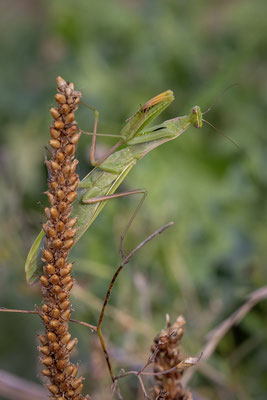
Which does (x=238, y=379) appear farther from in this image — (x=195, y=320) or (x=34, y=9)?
(x=34, y=9)

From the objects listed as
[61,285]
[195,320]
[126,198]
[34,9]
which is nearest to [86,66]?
[126,198]

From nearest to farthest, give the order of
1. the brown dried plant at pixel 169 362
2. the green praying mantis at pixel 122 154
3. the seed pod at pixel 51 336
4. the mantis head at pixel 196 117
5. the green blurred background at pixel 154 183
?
the seed pod at pixel 51 336 < the brown dried plant at pixel 169 362 < the green praying mantis at pixel 122 154 < the mantis head at pixel 196 117 < the green blurred background at pixel 154 183

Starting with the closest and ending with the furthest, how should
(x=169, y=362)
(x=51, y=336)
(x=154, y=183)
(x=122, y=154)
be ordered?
1. (x=51, y=336)
2. (x=169, y=362)
3. (x=122, y=154)
4. (x=154, y=183)

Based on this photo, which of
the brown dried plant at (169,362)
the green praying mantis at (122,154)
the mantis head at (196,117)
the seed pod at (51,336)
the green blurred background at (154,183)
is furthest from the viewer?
the green blurred background at (154,183)

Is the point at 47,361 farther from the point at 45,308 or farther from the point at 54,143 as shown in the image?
the point at 54,143

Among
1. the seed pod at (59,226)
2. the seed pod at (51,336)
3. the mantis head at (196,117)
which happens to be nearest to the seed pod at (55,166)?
the seed pod at (59,226)

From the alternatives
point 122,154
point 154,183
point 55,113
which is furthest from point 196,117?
point 154,183

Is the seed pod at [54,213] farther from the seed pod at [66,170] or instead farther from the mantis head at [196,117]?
the mantis head at [196,117]
